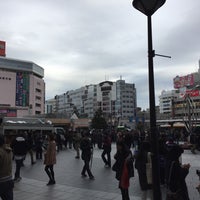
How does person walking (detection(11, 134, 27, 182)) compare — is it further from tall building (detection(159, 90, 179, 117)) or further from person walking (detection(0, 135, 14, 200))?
tall building (detection(159, 90, 179, 117))

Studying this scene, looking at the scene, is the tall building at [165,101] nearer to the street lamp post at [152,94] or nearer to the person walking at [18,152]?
the person walking at [18,152]

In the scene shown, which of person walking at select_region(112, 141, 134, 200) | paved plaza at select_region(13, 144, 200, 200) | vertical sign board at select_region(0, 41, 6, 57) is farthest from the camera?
vertical sign board at select_region(0, 41, 6, 57)

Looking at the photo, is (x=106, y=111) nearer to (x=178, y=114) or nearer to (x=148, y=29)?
(x=178, y=114)

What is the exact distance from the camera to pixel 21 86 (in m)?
101

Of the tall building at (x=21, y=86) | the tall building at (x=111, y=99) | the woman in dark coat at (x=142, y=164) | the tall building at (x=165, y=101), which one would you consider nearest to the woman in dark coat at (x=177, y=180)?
the woman in dark coat at (x=142, y=164)

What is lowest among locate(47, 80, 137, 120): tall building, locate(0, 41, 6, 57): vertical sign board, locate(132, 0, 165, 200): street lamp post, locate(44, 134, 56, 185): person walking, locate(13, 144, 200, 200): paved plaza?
locate(13, 144, 200, 200): paved plaza

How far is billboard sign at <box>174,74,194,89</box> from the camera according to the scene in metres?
101

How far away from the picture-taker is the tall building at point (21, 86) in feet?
318

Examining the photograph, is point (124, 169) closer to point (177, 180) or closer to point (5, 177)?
point (177, 180)

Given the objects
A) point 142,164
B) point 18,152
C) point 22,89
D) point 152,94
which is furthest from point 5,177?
point 22,89

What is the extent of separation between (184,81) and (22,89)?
56.6 m

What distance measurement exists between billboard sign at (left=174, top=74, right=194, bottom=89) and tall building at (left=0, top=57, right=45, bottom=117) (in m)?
50.6

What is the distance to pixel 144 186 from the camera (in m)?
7.45

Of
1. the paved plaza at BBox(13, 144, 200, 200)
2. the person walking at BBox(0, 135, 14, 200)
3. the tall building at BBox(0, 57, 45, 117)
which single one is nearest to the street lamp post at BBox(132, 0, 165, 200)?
the person walking at BBox(0, 135, 14, 200)
